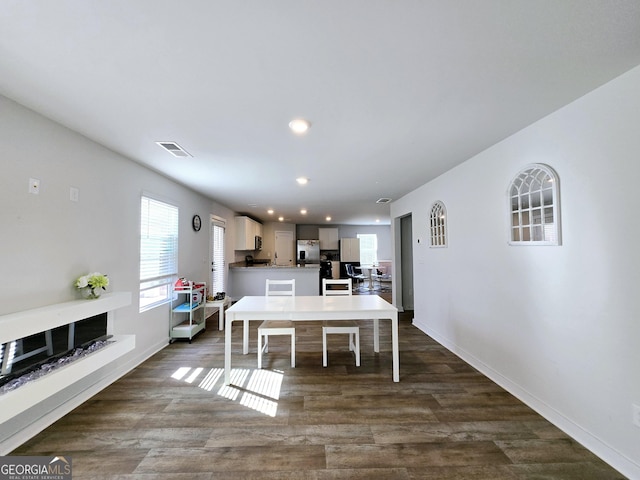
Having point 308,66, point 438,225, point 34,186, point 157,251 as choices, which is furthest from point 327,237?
point 308,66

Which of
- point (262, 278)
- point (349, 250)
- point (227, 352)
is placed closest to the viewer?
point (227, 352)

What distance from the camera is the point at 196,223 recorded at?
4.54 metres

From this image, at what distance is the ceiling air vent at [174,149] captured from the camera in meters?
2.49

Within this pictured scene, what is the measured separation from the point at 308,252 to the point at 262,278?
10.6ft

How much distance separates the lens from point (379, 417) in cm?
207

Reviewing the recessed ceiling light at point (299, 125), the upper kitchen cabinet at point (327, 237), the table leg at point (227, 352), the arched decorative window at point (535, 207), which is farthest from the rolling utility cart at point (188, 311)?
the upper kitchen cabinet at point (327, 237)

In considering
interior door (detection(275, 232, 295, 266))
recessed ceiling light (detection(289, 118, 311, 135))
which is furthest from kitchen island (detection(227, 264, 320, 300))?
recessed ceiling light (detection(289, 118, 311, 135))

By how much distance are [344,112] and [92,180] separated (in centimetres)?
239

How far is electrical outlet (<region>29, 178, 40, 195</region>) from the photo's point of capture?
74.6 inches

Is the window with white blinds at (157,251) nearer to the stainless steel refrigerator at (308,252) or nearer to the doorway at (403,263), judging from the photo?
the doorway at (403,263)

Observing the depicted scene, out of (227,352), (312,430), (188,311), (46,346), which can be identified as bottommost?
(312,430)

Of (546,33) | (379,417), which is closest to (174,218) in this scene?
(379,417)

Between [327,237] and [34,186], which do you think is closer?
[34,186]

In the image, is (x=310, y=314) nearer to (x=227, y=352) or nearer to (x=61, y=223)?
(x=227, y=352)
